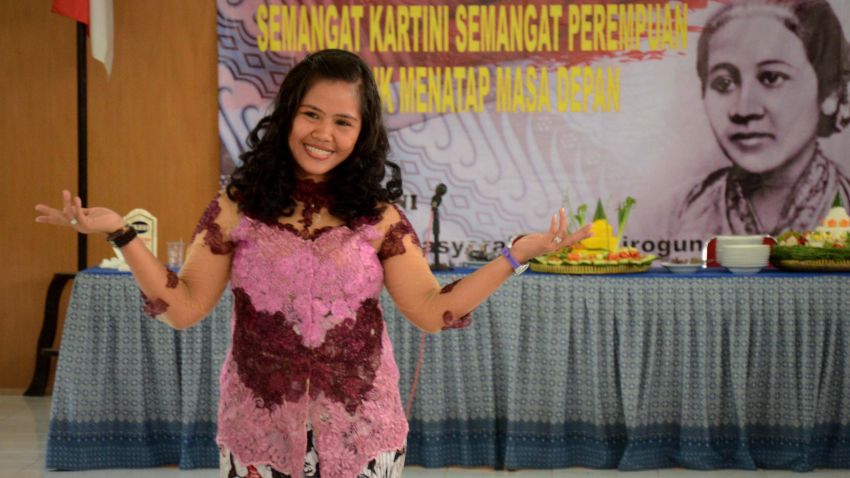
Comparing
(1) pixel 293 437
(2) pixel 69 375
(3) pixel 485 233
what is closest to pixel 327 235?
(1) pixel 293 437

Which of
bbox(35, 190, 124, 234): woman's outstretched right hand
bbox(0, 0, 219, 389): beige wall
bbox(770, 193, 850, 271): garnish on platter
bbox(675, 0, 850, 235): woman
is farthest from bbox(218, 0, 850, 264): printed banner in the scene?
bbox(35, 190, 124, 234): woman's outstretched right hand

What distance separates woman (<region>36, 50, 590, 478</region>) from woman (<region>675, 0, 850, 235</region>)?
13.7 feet

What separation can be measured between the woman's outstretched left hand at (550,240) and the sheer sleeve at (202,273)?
52cm

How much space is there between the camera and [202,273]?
6.73 feet

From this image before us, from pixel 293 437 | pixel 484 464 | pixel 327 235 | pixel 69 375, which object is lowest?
pixel 484 464

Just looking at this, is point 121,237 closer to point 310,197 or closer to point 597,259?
point 310,197

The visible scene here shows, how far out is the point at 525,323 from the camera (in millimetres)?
4465

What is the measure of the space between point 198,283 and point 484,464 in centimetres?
271

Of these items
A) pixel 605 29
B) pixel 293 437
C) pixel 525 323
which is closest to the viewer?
pixel 293 437

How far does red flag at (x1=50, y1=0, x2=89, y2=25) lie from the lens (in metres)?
5.58

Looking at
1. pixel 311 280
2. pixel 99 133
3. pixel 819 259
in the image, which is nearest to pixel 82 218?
pixel 311 280

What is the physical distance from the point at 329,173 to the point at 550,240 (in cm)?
44

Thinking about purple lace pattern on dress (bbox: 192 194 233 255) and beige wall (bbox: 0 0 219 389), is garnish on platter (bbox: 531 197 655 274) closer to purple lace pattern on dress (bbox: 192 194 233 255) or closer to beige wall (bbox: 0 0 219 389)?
beige wall (bbox: 0 0 219 389)

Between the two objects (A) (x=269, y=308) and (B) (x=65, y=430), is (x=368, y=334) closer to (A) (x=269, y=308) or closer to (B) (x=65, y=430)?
(A) (x=269, y=308)
